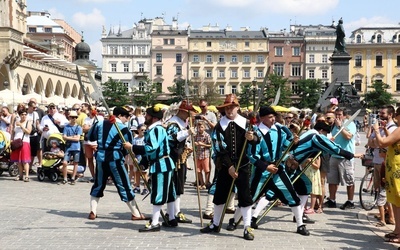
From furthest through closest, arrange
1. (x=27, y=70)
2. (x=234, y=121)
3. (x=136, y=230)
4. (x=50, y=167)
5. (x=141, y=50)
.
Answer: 1. (x=141, y=50)
2. (x=27, y=70)
3. (x=50, y=167)
4. (x=136, y=230)
5. (x=234, y=121)

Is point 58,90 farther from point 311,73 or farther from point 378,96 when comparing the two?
point 311,73

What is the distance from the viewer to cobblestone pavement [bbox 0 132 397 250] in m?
7.26

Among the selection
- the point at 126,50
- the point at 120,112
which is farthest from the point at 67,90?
the point at 120,112

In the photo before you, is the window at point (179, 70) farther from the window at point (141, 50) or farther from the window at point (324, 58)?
the window at point (324, 58)

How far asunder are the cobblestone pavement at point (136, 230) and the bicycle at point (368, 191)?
7.9 inches

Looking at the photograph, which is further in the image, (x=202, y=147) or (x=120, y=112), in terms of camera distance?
(x=202, y=147)

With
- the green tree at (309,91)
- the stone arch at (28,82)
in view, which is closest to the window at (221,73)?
the green tree at (309,91)

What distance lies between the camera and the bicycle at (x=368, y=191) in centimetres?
1012

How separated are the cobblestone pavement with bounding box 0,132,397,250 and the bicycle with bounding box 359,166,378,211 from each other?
7.9 inches

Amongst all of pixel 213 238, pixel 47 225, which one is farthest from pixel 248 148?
pixel 47 225

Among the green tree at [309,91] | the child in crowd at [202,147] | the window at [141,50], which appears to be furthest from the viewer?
A: the window at [141,50]

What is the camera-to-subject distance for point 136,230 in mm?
8125

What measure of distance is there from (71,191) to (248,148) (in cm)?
586

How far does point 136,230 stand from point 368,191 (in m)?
4.76
